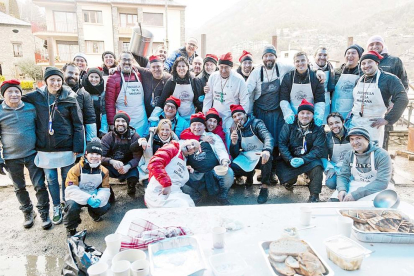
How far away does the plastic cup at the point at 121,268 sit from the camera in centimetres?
140

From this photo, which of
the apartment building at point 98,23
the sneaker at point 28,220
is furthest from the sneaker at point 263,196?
the apartment building at point 98,23

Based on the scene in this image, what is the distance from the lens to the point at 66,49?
80.5ft

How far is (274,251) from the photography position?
1.56m

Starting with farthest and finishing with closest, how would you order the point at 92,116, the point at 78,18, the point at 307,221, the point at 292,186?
the point at 78,18 → the point at 292,186 → the point at 92,116 → the point at 307,221

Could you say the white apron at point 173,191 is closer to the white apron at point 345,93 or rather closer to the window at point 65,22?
the white apron at point 345,93

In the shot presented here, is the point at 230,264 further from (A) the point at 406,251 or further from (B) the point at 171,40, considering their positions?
(B) the point at 171,40

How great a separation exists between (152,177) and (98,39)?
2396 cm

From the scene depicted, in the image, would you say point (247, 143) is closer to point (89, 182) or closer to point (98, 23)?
point (89, 182)

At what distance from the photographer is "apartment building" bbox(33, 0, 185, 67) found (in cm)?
2314

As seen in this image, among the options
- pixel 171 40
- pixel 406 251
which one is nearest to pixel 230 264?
pixel 406 251

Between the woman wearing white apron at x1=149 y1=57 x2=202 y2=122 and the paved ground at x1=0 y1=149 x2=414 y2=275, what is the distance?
141cm

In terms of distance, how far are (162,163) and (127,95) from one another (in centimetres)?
186

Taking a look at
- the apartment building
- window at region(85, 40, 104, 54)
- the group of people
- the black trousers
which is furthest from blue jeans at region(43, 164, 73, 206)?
window at region(85, 40, 104, 54)

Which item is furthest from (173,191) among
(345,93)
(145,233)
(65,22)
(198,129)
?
(65,22)
